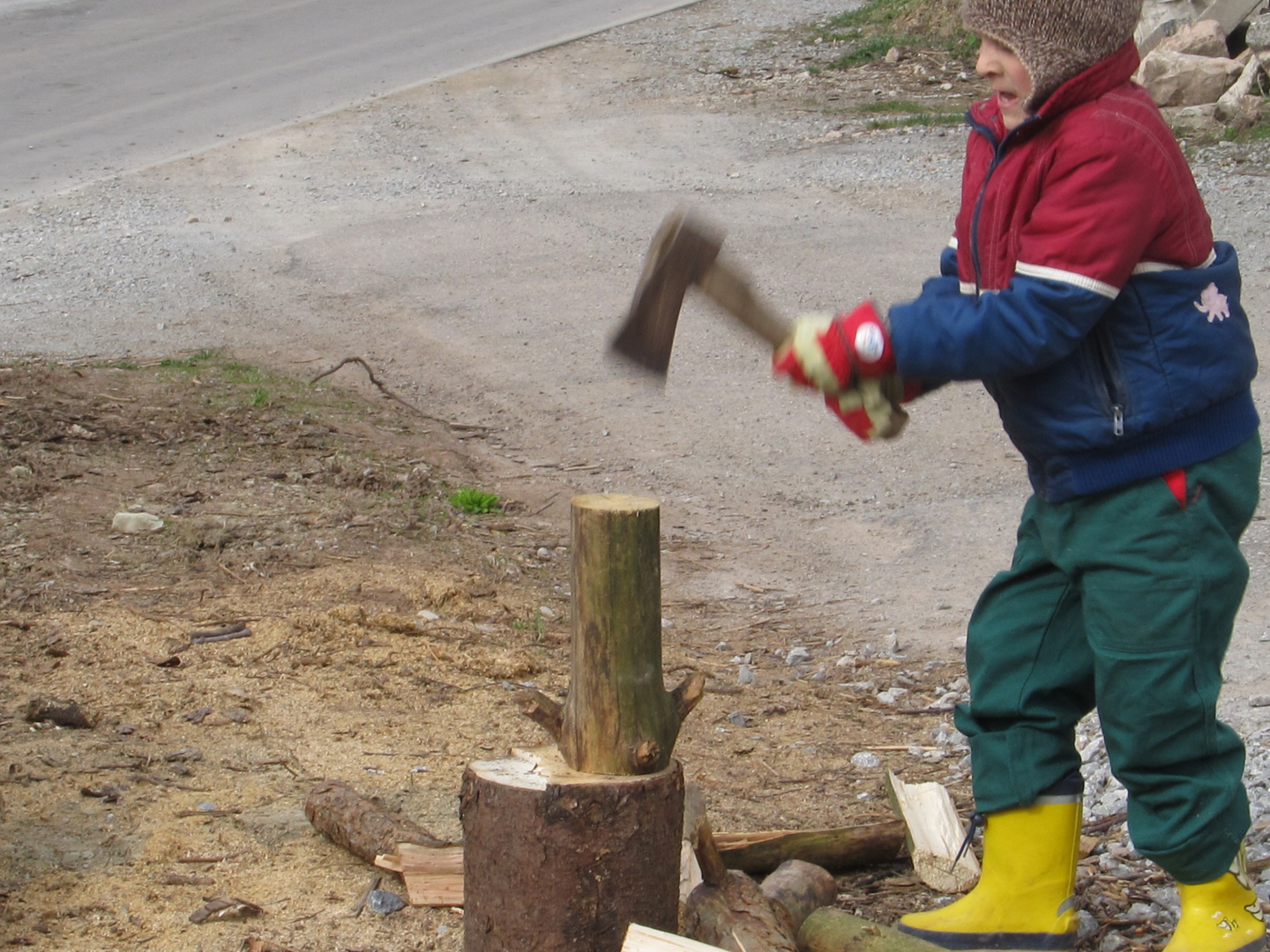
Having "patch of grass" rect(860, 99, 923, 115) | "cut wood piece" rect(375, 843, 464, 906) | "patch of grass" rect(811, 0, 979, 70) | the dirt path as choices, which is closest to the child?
the dirt path

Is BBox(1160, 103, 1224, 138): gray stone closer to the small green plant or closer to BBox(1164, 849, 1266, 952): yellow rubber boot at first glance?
the small green plant

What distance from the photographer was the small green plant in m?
5.89

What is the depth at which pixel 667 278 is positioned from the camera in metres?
2.82

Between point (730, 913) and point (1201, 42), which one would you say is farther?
point (1201, 42)

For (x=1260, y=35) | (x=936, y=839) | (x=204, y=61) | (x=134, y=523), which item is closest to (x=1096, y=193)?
(x=936, y=839)

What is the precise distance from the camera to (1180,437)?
2551 mm

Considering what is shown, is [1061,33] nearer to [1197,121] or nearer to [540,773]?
[540,773]

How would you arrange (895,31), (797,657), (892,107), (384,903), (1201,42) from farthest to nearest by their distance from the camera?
(895,31), (892,107), (1201,42), (797,657), (384,903)

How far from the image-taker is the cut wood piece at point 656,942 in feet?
7.93

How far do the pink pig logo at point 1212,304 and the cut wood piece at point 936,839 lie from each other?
136 centimetres

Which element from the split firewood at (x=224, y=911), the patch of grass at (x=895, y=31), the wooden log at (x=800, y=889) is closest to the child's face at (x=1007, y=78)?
the wooden log at (x=800, y=889)

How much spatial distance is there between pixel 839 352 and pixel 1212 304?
653mm

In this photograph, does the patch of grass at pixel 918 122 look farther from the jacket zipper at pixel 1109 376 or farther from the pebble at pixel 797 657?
the jacket zipper at pixel 1109 376

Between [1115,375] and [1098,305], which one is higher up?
[1098,305]
